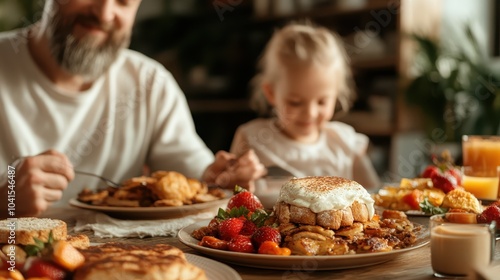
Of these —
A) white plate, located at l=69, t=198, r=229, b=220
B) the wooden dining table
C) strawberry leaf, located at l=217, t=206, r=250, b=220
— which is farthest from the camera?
white plate, located at l=69, t=198, r=229, b=220

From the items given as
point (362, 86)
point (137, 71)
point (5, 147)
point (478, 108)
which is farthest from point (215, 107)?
point (5, 147)

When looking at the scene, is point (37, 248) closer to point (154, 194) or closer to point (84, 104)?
point (154, 194)

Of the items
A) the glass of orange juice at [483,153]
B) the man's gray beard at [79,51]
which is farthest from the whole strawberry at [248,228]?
the man's gray beard at [79,51]

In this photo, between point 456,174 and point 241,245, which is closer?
point 241,245

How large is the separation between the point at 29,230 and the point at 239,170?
0.99 metres

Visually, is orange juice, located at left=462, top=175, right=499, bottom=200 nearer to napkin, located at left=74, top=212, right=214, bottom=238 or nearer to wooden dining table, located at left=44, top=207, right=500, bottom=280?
wooden dining table, located at left=44, top=207, right=500, bottom=280

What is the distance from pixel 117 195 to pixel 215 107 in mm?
4094

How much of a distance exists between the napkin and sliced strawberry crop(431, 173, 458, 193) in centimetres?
61

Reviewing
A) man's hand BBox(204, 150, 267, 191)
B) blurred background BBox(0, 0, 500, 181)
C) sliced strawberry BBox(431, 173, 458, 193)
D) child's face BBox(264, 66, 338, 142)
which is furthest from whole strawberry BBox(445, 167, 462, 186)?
blurred background BBox(0, 0, 500, 181)

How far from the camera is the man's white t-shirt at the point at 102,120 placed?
2541mm

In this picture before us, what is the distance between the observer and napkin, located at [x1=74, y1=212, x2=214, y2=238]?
4.97 feet

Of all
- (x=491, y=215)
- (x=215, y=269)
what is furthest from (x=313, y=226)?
(x=491, y=215)

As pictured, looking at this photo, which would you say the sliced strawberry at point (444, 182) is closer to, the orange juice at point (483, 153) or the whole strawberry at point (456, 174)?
the whole strawberry at point (456, 174)

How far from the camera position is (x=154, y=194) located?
1.74 metres
